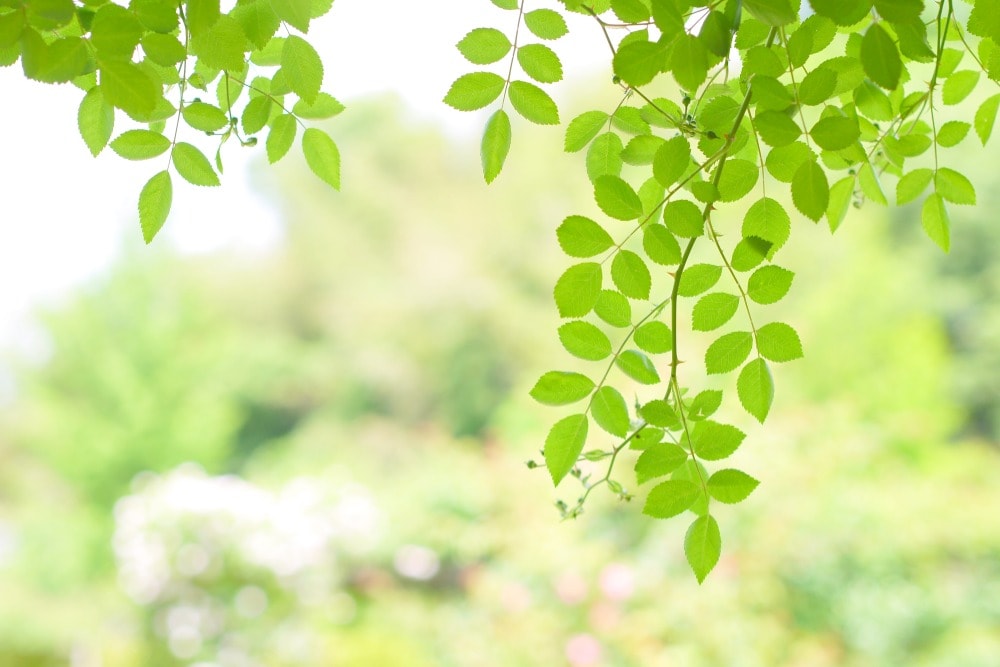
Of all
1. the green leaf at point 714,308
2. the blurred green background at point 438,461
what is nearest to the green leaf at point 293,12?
the green leaf at point 714,308

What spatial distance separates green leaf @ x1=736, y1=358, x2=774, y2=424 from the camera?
38 centimetres

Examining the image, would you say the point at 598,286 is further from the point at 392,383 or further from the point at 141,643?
the point at 392,383

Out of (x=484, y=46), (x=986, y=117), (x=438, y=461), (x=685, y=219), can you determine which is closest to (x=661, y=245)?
(x=685, y=219)

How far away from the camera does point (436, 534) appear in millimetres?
5055

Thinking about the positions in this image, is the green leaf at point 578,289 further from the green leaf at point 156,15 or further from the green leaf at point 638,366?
the green leaf at point 156,15

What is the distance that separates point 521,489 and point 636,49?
13.2 feet

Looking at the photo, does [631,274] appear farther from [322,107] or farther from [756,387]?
[322,107]

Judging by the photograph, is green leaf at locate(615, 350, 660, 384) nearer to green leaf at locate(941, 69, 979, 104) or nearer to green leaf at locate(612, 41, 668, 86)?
green leaf at locate(612, 41, 668, 86)

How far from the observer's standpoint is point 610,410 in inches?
15.1

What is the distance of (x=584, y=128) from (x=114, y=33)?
0.20 metres

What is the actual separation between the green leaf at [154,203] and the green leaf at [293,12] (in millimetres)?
105

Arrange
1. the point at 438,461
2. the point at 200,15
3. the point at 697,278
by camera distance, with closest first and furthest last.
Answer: the point at 200,15
the point at 697,278
the point at 438,461

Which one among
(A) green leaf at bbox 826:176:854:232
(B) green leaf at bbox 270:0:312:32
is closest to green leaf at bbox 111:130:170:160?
(B) green leaf at bbox 270:0:312:32

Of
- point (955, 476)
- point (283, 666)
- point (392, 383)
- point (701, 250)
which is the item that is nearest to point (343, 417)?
point (392, 383)
